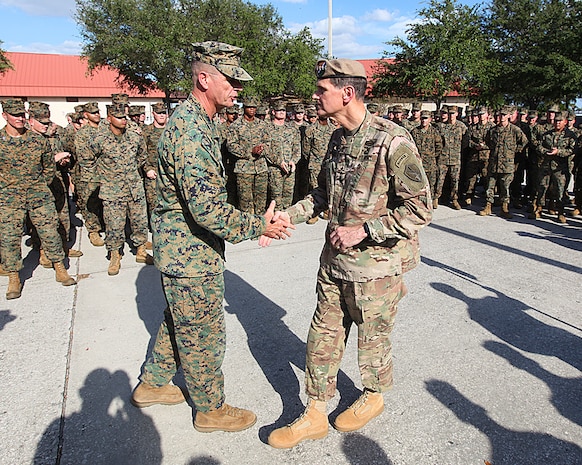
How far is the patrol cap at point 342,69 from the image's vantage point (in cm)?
221

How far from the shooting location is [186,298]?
242 centimetres

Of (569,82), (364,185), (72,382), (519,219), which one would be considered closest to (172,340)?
(72,382)

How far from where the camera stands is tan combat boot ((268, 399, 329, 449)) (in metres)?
2.49

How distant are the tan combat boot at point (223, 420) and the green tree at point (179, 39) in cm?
1999

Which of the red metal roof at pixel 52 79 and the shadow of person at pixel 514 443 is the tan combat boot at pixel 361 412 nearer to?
the shadow of person at pixel 514 443

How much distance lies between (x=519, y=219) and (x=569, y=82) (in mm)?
15972

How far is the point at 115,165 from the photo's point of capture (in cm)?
548

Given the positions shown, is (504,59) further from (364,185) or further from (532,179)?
(364,185)

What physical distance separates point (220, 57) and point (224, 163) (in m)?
6.10

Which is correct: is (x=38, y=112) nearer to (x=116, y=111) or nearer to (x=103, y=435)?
(x=116, y=111)

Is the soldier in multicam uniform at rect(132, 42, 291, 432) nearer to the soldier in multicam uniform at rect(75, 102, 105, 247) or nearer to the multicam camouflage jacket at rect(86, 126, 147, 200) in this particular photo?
the multicam camouflage jacket at rect(86, 126, 147, 200)

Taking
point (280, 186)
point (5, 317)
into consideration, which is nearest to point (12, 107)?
point (5, 317)

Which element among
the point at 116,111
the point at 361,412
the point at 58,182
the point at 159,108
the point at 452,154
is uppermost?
the point at 159,108

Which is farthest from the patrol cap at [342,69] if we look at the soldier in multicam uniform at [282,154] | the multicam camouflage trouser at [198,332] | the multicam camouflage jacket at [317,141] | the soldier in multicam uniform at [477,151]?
the soldier in multicam uniform at [477,151]
